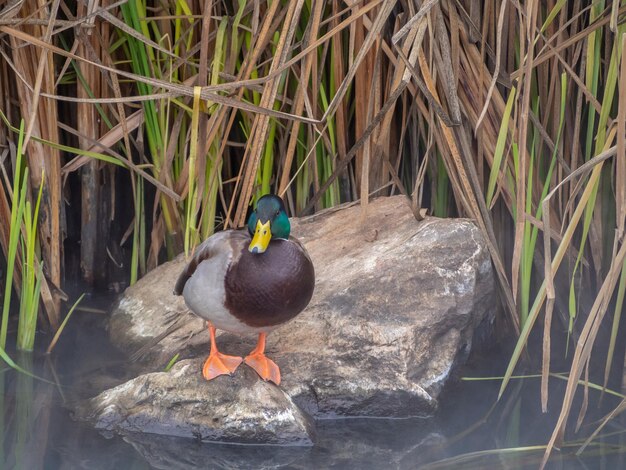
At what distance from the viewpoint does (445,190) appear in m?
3.43

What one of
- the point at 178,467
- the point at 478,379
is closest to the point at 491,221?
the point at 478,379

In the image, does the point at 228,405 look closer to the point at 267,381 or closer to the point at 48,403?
the point at 267,381

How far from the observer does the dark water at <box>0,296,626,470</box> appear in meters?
2.62

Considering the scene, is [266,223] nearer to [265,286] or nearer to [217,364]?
[265,286]

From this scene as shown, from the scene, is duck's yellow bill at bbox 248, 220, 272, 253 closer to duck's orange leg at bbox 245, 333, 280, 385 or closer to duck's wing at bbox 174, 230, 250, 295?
duck's wing at bbox 174, 230, 250, 295

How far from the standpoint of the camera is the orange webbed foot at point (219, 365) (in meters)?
2.79

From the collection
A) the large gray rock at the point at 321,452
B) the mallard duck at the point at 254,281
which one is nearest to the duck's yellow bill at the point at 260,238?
the mallard duck at the point at 254,281

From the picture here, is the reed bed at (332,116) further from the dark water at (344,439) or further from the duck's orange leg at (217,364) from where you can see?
the duck's orange leg at (217,364)

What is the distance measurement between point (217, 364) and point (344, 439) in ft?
1.42

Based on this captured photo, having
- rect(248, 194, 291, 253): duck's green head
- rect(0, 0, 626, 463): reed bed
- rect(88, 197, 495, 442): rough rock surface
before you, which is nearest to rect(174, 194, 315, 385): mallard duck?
rect(248, 194, 291, 253): duck's green head

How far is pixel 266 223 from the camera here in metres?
2.71

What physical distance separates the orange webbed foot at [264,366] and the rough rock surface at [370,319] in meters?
0.07

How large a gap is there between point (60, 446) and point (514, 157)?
164 centimetres

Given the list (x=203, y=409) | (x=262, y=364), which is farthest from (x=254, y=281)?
(x=203, y=409)
